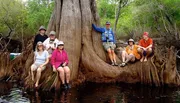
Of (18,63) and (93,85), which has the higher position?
(18,63)

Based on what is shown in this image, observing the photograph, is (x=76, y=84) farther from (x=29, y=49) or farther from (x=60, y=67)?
(x=29, y=49)

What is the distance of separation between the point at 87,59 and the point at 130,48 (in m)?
1.67

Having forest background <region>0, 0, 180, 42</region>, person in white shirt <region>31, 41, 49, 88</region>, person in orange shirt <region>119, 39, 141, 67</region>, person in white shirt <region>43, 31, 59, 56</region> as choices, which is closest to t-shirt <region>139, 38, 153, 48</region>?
person in orange shirt <region>119, 39, 141, 67</region>

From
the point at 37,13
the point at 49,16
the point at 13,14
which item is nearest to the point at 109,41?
the point at 13,14

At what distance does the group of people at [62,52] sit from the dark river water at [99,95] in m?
0.70

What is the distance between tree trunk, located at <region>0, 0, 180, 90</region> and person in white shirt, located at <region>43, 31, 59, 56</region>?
1.60 feet

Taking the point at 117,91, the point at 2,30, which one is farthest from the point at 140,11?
the point at 117,91

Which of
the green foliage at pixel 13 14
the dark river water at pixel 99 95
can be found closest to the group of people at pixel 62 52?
the dark river water at pixel 99 95

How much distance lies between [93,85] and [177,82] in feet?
9.76

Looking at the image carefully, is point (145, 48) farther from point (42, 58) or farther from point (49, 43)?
point (42, 58)

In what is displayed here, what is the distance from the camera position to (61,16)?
448 inches

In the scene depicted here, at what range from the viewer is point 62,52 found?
967 cm

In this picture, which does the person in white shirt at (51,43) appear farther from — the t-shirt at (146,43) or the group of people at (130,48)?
the t-shirt at (146,43)

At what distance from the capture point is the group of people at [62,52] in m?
9.53
